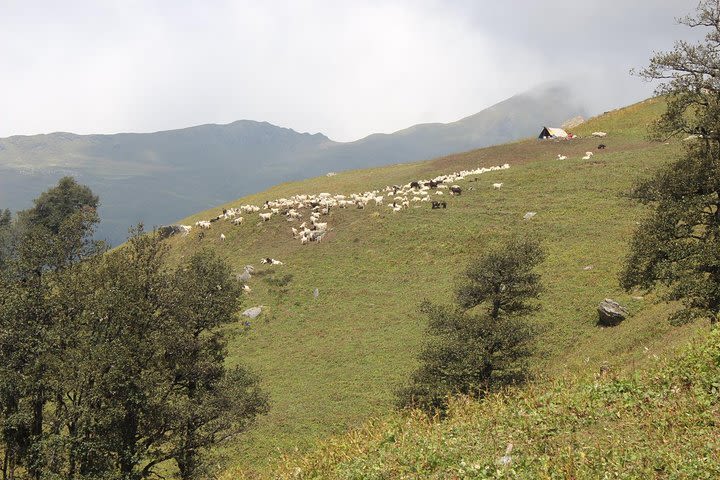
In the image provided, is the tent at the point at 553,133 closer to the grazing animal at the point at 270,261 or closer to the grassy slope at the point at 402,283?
the grassy slope at the point at 402,283

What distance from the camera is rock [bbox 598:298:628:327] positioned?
36.1 meters

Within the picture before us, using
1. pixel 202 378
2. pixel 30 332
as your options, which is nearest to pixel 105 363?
pixel 30 332

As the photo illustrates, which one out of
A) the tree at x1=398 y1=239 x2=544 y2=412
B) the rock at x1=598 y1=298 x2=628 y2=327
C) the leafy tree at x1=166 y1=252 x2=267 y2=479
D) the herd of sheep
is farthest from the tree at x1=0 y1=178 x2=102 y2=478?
the herd of sheep

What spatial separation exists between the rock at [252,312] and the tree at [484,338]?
2801cm

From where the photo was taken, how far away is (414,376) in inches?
1107

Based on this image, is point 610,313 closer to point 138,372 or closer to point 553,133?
point 138,372

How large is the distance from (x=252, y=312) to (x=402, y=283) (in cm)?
1679

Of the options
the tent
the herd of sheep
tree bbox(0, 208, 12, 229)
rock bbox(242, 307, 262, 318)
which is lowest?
rock bbox(242, 307, 262, 318)

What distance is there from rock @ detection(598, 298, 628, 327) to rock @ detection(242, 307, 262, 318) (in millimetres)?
33668

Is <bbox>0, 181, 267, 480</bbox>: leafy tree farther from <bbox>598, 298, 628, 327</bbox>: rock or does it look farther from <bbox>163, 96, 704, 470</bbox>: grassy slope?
<bbox>598, 298, 628, 327</bbox>: rock

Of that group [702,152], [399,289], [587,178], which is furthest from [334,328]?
[587,178]

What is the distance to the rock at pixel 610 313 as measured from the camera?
3606 cm

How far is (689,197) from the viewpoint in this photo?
2278cm

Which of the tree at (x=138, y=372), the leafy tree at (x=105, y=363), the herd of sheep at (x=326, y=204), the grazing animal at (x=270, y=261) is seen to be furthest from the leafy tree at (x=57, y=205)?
the tree at (x=138, y=372)
